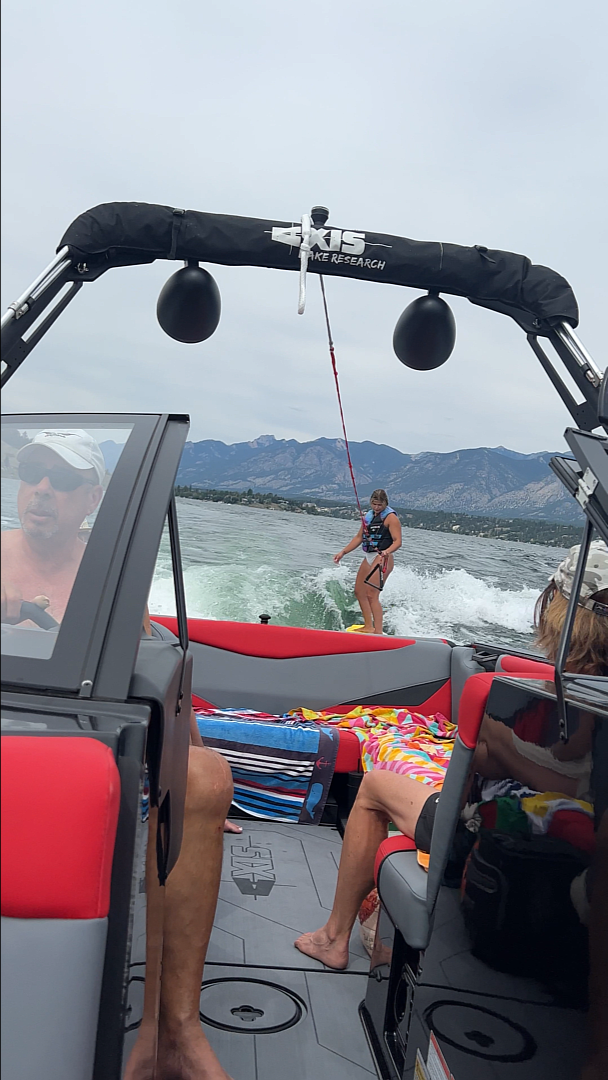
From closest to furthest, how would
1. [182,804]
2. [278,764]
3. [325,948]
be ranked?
[182,804] < [325,948] < [278,764]

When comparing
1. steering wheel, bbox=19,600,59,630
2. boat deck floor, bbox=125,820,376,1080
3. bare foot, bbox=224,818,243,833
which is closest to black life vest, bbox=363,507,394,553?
bare foot, bbox=224,818,243,833

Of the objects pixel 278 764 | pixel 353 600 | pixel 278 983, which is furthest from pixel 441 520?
pixel 278 983

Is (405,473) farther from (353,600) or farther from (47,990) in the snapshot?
(47,990)

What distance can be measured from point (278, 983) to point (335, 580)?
10.2 metres

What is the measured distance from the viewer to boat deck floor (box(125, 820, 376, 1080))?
1435 millimetres

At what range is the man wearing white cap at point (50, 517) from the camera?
75 centimetres

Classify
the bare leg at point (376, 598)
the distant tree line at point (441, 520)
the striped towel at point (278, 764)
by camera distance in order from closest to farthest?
the striped towel at point (278, 764) → the bare leg at point (376, 598) → the distant tree line at point (441, 520)

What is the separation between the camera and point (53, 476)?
85 centimetres

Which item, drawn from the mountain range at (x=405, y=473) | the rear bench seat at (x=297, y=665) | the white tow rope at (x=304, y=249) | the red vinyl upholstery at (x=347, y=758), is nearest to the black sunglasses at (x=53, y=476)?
the white tow rope at (x=304, y=249)

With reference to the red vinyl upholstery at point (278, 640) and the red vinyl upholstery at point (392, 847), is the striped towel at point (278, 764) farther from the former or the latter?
the red vinyl upholstery at point (392, 847)

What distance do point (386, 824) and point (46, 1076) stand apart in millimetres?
1266

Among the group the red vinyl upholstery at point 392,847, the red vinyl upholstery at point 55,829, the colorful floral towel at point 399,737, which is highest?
the red vinyl upholstery at point 55,829

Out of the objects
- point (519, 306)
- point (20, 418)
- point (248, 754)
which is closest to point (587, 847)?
point (20, 418)

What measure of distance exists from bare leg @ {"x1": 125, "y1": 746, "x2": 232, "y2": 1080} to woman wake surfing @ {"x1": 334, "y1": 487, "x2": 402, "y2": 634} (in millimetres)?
5323
